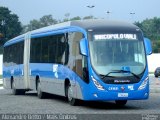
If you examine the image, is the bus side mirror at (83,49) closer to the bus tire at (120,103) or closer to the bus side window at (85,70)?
the bus side window at (85,70)

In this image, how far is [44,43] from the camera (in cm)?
2498

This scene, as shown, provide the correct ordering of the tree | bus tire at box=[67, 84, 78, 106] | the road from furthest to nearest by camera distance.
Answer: the tree → bus tire at box=[67, 84, 78, 106] → the road

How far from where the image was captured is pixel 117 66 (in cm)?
1889

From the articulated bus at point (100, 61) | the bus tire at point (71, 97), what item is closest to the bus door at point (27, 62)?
the articulated bus at point (100, 61)

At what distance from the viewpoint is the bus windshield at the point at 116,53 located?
18.9m

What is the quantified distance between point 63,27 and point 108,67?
3.99 meters

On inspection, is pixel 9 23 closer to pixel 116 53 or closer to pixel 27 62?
pixel 27 62

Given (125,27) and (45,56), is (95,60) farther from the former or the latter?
(45,56)

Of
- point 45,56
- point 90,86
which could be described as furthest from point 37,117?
point 45,56

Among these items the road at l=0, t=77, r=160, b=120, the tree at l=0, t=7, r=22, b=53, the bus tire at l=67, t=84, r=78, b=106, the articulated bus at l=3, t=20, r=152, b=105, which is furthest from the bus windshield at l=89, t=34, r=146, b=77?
the tree at l=0, t=7, r=22, b=53

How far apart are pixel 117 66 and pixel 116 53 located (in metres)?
0.52

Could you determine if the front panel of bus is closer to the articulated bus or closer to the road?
the articulated bus

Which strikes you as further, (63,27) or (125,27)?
(63,27)

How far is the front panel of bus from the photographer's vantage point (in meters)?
18.7
